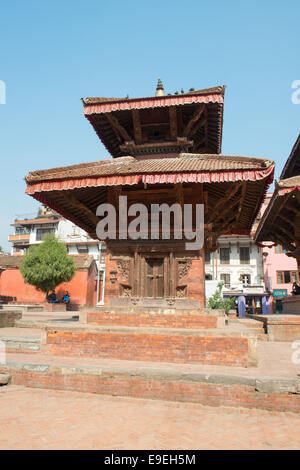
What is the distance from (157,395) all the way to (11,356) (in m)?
3.92

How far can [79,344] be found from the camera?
7988 mm

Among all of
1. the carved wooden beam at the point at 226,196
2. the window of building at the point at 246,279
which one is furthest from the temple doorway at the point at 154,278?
the window of building at the point at 246,279

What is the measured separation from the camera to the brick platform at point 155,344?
23.4 feet

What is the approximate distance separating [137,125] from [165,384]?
9.32 m

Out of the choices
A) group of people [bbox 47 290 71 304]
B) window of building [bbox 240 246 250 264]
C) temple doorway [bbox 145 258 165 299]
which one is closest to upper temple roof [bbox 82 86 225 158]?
temple doorway [bbox 145 258 165 299]

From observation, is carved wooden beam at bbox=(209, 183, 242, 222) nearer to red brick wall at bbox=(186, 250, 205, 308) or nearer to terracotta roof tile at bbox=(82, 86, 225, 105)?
red brick wall at bbox=(186, 250, 205, 308)

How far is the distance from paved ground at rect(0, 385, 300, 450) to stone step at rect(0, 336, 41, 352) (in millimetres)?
2179

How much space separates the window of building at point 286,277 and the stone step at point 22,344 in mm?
39784

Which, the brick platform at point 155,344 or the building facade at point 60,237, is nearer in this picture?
the brick platform at point 155,344

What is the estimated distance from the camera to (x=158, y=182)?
900 cm

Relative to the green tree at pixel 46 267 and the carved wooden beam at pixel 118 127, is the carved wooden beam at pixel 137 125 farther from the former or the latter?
the green tree at pixel 46 267

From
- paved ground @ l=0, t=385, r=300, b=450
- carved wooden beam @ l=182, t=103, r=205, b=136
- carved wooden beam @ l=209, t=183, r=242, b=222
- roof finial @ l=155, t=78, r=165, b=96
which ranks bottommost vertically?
paved ground @ l=0, t=385, r=300, b=450

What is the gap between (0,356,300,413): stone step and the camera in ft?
17.9

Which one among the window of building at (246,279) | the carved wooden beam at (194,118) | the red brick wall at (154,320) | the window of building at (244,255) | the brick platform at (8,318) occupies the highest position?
the carved wooden beam at (194,118)
